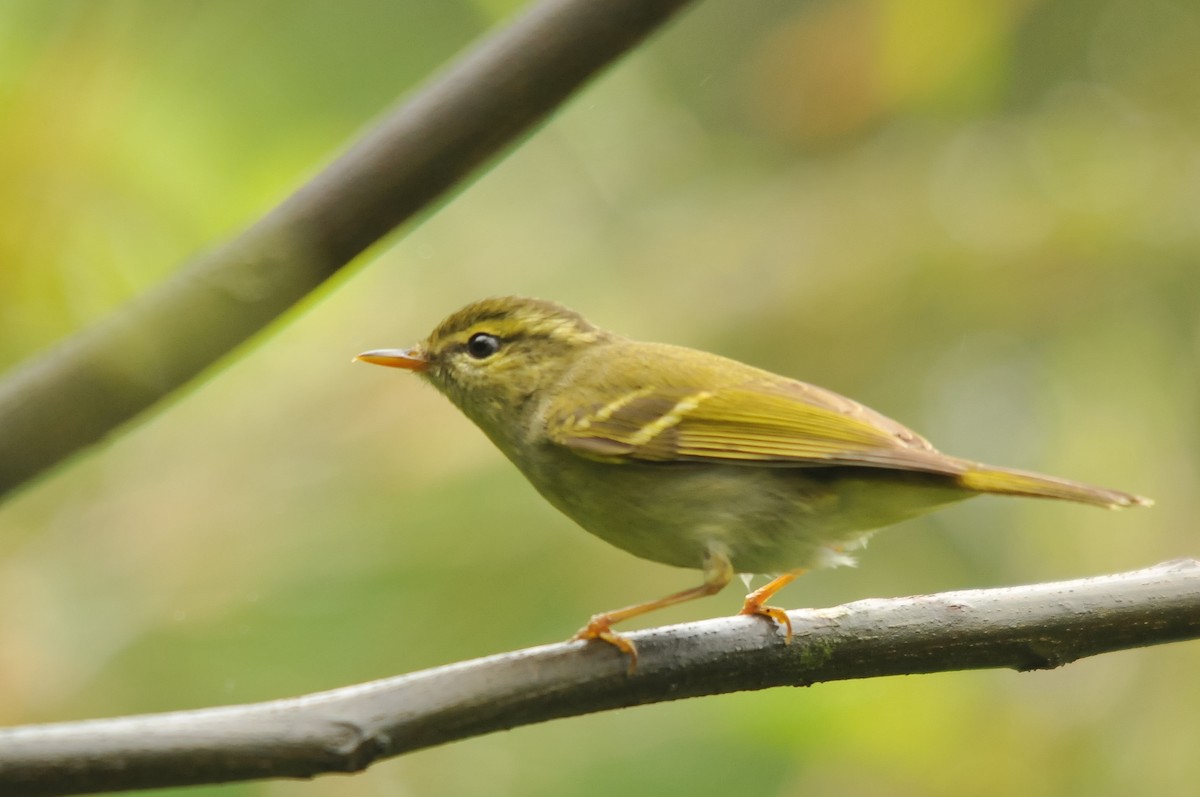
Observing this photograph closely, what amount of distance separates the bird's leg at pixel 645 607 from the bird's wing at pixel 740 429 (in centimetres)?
24

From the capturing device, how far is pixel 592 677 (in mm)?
2041

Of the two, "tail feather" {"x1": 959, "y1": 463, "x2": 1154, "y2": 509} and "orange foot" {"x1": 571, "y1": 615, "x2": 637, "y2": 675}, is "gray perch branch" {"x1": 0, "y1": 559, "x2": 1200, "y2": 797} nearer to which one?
"orange foot" {"x1": 571, "y1": 615, "x2": 637, "y2": 675}

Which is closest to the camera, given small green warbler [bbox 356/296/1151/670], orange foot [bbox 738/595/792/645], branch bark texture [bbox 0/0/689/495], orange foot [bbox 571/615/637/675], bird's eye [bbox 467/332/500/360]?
branch bark texture [bbox 0/0/689/495]

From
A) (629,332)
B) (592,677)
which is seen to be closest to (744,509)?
(592,677)

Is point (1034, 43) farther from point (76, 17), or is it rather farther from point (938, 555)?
point (76, 17)

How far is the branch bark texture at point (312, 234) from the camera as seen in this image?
4.30 ft

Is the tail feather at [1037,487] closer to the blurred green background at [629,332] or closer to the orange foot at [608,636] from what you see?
the orange foot at [608,636]

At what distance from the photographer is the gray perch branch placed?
145 centimetres

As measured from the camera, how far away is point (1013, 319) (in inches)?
214

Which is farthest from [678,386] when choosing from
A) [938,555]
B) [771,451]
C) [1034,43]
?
[1034,43]

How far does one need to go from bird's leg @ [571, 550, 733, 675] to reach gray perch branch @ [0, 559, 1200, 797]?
3cm

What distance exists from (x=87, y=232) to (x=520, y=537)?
236 centimetres

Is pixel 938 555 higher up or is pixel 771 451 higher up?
pixel 771 451

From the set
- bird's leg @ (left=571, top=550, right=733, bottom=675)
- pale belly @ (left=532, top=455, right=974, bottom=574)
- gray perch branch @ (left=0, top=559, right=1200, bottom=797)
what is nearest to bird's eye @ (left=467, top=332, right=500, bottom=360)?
pale belly @ (left=532, top=455, right=974, bottom=574)
